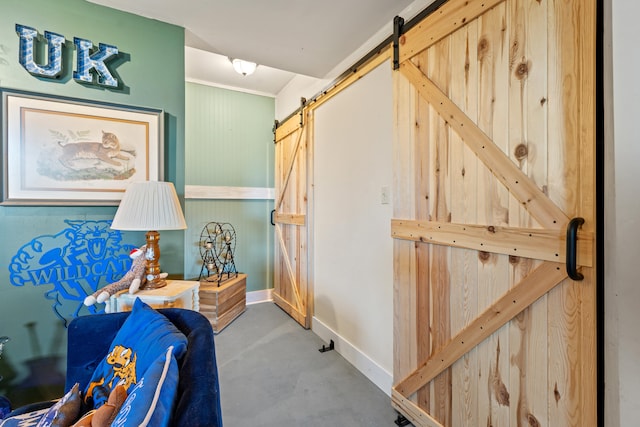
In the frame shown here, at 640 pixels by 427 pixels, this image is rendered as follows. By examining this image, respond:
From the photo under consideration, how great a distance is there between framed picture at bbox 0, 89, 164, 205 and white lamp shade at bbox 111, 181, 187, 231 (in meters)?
0.35

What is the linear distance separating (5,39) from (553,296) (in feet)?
10.0

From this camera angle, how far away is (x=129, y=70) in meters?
1.93

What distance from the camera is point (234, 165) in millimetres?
3695

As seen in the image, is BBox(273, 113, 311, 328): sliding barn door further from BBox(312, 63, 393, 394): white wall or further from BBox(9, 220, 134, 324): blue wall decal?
BBox(9, 220, 134, 324): blue wall decal

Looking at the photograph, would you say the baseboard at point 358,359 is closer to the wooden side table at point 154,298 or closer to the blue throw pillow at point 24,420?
the wooden side table at point 154,298

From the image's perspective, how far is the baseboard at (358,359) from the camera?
1.94 meters

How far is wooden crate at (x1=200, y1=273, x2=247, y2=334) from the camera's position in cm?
289

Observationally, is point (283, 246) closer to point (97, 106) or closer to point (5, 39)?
point (97, 106)

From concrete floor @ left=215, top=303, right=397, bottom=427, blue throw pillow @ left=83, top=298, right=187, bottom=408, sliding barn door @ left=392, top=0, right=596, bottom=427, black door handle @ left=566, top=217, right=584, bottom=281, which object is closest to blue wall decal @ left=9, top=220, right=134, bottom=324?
blue throw pillow @ left=83, top=298, right=187, bottom=408

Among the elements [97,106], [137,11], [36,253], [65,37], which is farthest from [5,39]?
[36,253]

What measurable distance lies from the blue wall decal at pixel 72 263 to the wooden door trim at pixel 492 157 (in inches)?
85.4

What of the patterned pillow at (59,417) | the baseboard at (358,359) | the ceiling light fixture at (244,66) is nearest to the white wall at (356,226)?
A: the baseboard at (358,359)

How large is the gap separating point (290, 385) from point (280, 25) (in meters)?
2.55

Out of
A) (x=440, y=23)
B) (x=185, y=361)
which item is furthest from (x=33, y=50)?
(x=440, y=23)
